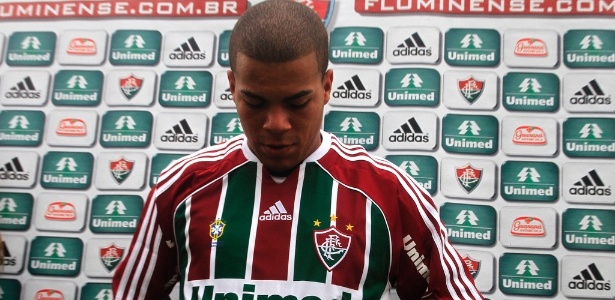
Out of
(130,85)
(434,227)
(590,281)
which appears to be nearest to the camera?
(434,227)

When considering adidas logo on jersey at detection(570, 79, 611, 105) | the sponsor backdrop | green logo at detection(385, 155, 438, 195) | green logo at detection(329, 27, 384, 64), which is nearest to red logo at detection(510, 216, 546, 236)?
the sponsor backdrop

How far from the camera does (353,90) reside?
1.50 m

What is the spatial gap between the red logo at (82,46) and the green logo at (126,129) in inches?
8.3

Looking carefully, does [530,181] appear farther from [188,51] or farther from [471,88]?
[188,51]

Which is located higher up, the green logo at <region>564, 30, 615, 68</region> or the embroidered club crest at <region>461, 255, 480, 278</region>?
the green logo at <region>564, 30, 615, 68</region>

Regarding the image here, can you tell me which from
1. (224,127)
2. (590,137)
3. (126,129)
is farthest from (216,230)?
(590,137)

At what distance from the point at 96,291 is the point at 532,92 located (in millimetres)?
1353

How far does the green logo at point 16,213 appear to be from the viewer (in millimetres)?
1563

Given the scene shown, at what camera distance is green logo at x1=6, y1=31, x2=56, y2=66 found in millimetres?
1639

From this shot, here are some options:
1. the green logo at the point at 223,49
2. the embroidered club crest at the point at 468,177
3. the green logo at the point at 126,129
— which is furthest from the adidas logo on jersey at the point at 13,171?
the embroidered club crest at the point at 468,177

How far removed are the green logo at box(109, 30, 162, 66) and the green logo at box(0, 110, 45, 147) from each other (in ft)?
0.95

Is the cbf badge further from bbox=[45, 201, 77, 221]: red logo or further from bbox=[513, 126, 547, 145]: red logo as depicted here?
bbox=[45, 201, 77, 221]: red logo

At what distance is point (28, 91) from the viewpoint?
163 cm

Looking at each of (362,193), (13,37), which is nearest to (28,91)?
(13,37)
